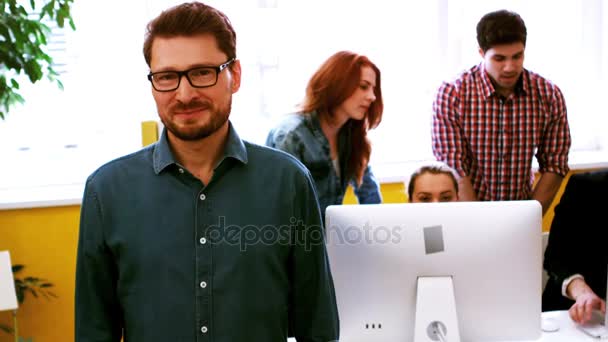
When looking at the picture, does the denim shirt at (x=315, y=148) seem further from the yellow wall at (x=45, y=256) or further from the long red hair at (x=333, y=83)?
the yellow wall at (x=45, y=256)

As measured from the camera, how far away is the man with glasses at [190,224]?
1.21m

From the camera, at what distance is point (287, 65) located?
11.9ft

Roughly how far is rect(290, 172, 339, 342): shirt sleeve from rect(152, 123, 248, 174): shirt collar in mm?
129

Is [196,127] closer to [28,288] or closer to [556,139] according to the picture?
[556,139]

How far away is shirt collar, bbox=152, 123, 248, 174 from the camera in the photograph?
1269 millimetres

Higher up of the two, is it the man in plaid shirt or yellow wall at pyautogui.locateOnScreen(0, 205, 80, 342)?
the man in plaid shirt

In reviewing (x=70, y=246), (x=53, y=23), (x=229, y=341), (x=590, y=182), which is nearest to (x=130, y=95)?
(x=53, y=23)

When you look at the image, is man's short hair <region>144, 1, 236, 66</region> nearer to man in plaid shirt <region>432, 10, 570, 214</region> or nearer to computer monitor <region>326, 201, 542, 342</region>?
computer monitor <region>326, 201, 542, 342</region>

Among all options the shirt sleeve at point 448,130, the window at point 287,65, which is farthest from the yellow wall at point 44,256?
the shirt sleeve at point 448,130

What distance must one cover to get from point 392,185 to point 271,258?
2409 millimetres

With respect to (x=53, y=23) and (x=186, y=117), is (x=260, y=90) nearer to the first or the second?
(x=53, y=23)

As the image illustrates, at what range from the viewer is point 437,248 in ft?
5.11

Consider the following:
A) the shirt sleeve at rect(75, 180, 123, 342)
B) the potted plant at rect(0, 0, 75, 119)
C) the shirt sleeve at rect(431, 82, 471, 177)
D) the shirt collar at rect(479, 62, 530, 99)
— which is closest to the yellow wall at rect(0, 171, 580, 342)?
the potted plant at rect(0, 0, 75, 119)

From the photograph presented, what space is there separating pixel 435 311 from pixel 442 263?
115mm
